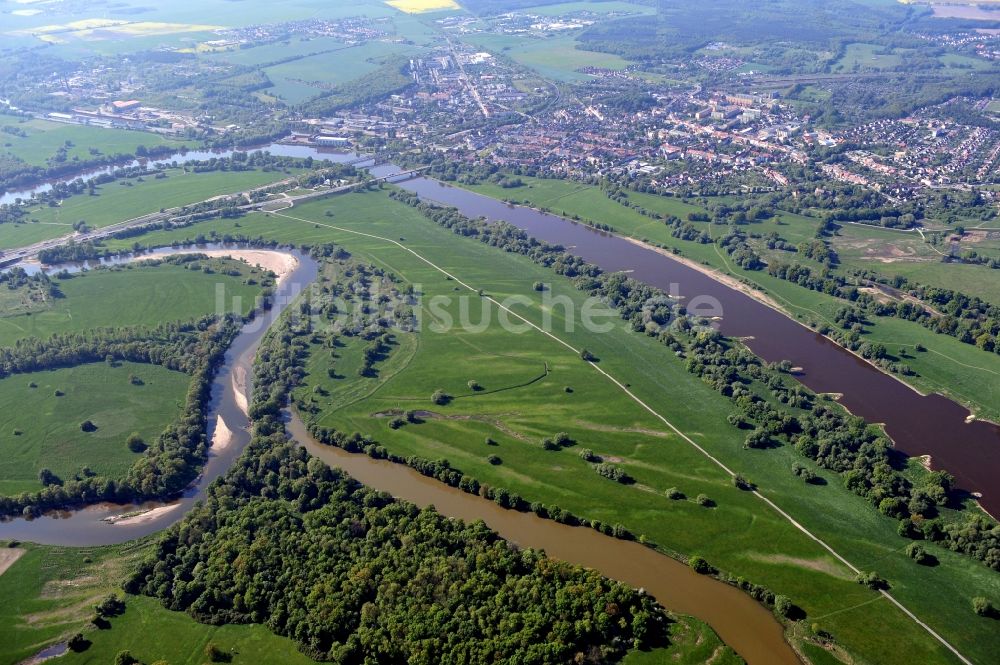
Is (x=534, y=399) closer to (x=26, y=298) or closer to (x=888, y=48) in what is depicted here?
(x=26, y=298)

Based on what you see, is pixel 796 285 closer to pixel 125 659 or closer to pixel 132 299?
pixel 125 659

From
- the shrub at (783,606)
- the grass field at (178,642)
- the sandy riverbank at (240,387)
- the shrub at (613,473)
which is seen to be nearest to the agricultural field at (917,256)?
the shrub at (613,473)

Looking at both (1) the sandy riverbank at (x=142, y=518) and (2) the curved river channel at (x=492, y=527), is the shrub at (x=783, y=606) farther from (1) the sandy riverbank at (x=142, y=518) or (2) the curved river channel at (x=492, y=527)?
(1) the sandy riverbank at (x=142, y=518)

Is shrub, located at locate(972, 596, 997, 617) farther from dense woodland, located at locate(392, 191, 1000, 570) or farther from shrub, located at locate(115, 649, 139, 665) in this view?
shrub, located at locate(115, 649, 139, 665)

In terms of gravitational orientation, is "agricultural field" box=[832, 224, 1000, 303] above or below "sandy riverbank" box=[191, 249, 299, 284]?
above

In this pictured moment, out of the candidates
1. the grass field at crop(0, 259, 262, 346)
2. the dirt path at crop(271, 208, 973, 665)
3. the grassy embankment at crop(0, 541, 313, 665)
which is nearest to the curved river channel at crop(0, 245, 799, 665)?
the grassy embankment at crop(0, 541, 313, 665)

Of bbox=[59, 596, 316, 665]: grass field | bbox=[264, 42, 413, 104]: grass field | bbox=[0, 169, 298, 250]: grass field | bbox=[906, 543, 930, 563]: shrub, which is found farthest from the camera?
bbox=[264, 42, 413, 104]: grass field

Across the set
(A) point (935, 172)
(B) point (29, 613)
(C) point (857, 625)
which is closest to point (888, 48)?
(A) point (935, 172)
